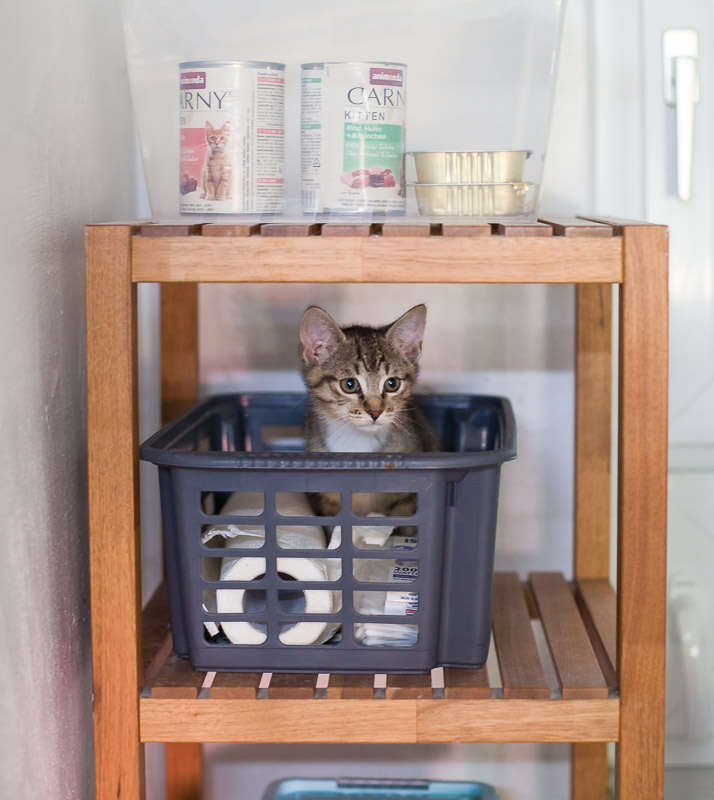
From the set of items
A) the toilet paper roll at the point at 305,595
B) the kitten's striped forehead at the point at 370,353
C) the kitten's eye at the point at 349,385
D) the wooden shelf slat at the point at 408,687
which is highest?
the kitten's striped forehead at the point at 370,353

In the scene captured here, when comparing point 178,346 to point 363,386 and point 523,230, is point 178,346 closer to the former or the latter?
point 363,386

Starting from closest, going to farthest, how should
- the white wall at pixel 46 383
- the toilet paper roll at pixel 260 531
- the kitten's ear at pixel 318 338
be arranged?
the white wall at pixel 46 383
the toilet paper roll at pixel 260 531
the kitten's ear at pixel 318 338

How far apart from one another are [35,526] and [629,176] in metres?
0.96

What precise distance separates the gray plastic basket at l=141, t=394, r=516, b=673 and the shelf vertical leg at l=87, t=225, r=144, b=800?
1.7 inches

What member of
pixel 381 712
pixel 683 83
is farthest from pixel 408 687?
pixel 683 83

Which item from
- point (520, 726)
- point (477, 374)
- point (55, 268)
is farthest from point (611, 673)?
point (55, 268)

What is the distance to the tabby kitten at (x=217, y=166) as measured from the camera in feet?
3.05

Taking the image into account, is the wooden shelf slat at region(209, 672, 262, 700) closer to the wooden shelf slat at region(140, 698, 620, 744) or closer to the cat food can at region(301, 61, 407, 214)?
the wooden shelf slat at region(140, 698, 620, 744)

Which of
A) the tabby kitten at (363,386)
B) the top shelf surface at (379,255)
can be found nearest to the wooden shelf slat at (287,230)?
the top shelf surface at (379,255)

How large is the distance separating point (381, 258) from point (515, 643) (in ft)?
1.62

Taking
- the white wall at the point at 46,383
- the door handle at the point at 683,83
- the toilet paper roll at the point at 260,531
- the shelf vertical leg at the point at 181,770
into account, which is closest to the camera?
the white wall at the point at 46,383

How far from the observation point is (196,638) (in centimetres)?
97

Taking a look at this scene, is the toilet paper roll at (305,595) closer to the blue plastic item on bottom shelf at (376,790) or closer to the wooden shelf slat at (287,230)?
the wooden shelf slat at (287,230)

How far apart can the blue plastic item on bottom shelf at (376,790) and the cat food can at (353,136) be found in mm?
884
